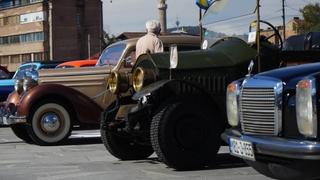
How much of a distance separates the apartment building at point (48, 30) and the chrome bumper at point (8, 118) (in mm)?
95055

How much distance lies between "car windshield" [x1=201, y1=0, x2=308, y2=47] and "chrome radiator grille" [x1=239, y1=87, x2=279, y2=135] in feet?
6.71

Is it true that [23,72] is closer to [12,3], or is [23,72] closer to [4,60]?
[4,60]

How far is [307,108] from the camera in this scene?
5.29 metres

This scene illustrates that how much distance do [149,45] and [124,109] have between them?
4.42 feet

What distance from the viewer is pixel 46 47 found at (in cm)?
11069

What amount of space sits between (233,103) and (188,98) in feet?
5.56

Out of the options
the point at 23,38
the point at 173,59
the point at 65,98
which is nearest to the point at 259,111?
the point at 173,59

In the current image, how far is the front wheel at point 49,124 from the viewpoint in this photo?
11.8 metres

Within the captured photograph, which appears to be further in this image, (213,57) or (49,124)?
(49,124)

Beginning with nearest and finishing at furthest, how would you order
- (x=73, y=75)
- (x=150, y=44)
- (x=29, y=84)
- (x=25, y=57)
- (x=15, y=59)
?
1. (x=150, y=44)
2. (x=29, y=84)
3. (x=73, y=75)
4. (x=25, y=57)
5. (x=15, y=59)

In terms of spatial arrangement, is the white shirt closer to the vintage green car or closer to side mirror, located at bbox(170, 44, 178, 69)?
the vintage green car

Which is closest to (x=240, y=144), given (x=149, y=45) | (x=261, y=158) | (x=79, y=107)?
(x=261, y=158)

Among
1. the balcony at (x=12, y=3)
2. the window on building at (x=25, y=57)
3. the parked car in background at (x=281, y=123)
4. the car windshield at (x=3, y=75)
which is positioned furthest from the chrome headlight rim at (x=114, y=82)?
the balcony at (x=12, y=3)

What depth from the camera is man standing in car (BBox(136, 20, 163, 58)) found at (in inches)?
386
